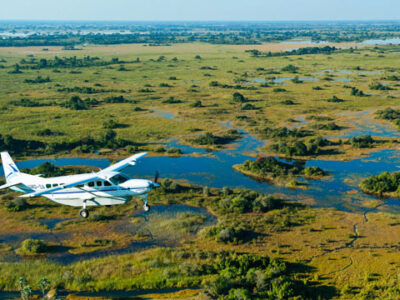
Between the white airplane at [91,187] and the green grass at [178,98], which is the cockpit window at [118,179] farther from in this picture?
the green grass at [178,98]

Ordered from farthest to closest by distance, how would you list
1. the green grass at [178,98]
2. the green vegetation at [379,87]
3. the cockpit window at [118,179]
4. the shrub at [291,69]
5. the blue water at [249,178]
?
the shrub at [291,69]
the green vegetation at [379,87]
the green grass at [178,98]
the blue water at [249,178]
the cockpit window at [118,179]

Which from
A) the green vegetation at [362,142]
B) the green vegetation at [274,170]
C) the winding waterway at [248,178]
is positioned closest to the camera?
the winding waterway at [248,178]

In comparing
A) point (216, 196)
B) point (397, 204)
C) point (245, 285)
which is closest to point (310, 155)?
point (397, 204)

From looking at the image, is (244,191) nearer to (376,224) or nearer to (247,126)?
(376,224)

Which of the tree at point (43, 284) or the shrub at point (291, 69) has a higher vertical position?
the shrub at point (291, 69)

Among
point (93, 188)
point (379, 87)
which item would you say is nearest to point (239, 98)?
point (379, 87)

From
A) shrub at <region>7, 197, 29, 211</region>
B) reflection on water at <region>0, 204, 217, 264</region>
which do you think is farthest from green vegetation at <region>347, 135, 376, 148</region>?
shrub at <region>7, 197, 29, 211</region>

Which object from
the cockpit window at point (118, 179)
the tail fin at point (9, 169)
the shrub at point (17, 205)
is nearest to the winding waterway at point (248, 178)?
the shrub at point (17, 205)

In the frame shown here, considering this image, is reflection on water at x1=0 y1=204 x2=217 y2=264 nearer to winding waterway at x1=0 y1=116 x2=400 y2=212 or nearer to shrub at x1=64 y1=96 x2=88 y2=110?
winding waterway at x1=0 y1=116 x2=400 y2=212
